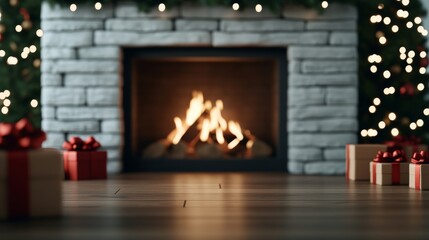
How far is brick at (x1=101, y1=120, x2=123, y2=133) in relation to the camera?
16.5 feet

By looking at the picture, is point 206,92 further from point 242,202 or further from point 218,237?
point 218,237

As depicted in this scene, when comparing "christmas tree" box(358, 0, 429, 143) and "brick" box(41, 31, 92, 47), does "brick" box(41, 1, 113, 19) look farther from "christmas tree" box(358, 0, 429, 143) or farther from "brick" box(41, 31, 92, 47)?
"christmas tree" box(358, 0, 429, 143)

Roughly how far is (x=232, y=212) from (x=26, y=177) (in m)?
0.72

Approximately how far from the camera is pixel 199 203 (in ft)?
9.57

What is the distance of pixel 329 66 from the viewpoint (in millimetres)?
5031

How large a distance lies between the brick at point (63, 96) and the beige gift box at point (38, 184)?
2.58 meters

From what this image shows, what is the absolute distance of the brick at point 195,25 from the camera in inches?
196

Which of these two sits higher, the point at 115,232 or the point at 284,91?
the point at 284,91

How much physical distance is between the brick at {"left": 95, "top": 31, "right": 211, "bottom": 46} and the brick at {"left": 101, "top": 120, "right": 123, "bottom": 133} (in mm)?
540

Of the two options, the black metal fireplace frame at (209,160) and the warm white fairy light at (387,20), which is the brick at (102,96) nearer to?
the black metal fireplace frame at (209,160)

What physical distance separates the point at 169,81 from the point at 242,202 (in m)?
2.65

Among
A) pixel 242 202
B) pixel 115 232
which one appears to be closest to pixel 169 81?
pixel 242 202

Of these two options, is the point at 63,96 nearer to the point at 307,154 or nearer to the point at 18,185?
the point at 307,154

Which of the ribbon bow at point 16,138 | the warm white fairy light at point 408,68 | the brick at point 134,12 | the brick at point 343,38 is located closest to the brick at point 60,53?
the brick at point 134,12
